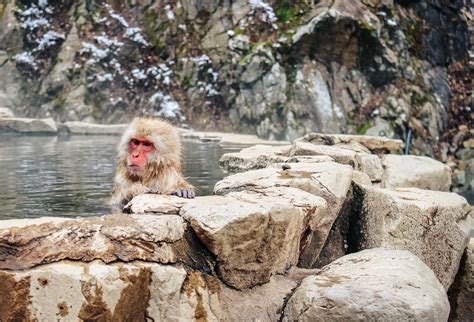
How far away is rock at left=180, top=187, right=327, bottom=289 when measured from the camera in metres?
2.60

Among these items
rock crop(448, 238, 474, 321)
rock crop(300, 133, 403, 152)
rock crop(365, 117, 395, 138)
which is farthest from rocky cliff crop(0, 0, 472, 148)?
rock crop(448, 238, 474, 321)

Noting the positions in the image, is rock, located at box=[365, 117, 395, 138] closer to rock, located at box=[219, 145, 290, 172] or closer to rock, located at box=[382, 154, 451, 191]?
rock, located at box=[382, 154, 451, 191]

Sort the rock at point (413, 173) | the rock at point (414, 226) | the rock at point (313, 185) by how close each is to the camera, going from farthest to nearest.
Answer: the rock at point (413, 173)
the rock at point (414, 226)
the rock at point (313, 185)

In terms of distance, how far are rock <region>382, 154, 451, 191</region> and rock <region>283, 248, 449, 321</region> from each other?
2.69 m

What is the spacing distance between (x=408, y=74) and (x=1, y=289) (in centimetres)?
1333

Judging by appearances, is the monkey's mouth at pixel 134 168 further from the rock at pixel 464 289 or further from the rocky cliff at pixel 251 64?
the rocky cliff at pixel 251 64

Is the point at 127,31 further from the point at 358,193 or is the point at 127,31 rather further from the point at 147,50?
the point at 358,193

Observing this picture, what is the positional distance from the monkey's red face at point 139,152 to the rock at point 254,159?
1.79 meters

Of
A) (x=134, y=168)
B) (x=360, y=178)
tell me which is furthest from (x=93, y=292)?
(x=360, y=178)

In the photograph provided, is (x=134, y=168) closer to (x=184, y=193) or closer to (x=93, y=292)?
(x=184, y=193)

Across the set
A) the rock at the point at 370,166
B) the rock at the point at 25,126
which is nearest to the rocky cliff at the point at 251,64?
the rock at the point at 25,126

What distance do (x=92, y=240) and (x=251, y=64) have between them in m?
11.4

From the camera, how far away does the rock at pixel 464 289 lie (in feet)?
12.9

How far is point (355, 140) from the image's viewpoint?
6.52 metres
